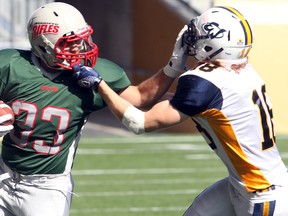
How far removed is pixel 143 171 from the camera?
9703mm

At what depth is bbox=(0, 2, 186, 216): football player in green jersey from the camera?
5387 millimetres

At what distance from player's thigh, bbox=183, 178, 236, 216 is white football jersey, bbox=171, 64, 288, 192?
175 millimetres

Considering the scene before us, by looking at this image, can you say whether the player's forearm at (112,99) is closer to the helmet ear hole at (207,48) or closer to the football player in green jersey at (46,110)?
the football player in green jersey at (46,110)

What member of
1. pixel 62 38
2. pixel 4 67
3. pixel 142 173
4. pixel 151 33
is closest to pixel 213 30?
pixel 62 38

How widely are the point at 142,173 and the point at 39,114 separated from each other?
428 centimetres

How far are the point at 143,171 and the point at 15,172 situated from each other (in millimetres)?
4315

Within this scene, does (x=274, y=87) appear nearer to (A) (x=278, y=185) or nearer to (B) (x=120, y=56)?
(B) (x=120, y=56)

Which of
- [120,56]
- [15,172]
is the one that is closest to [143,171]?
A: [15,172]

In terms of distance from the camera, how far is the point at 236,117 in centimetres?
521

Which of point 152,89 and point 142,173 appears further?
point 142,173

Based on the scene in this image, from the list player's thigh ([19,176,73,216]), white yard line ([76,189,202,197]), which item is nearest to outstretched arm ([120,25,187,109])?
player's thigh ([19,176,73,216])

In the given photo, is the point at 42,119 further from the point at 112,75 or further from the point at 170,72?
the point at 170,72

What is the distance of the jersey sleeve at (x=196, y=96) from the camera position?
16.9 feet

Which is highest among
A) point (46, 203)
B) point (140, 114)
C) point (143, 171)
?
point (140, 114)
